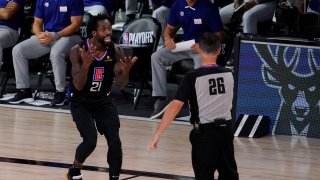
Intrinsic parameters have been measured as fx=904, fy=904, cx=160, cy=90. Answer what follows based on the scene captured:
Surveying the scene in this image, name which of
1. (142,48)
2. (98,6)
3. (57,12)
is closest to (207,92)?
(142,48)

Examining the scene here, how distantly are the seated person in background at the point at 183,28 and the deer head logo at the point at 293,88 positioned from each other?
0.96 meters

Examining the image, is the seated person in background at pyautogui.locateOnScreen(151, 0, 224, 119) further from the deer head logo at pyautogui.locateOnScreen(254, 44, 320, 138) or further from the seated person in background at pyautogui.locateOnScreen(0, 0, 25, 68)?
the seated person in background at pyautogui.locateOnScreen(0, 0, 25, 68)

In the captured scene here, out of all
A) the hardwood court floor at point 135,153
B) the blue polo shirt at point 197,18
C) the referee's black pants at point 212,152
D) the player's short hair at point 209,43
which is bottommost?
the hardwood court floor at point 135,153

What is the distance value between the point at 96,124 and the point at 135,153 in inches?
72.6

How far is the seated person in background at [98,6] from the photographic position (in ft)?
47.8

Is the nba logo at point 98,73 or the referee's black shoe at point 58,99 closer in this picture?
the nba logo at point 98,73

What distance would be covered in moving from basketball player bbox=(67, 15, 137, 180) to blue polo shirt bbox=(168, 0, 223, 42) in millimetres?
4151

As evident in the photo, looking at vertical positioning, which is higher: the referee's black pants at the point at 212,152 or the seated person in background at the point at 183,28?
the referee's black pants at the point at 212,152

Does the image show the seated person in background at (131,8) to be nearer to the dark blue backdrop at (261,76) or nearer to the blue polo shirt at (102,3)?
the blue polo shirt at (102,3)

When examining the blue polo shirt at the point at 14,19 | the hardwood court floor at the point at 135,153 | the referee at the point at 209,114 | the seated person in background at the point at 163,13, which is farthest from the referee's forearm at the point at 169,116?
the blue polo shirt at the point at 14,19

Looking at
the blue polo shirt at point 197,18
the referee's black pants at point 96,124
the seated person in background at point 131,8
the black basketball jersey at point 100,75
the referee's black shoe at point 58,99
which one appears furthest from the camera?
the seated person in background at point 131,8

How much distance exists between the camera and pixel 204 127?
695 cm

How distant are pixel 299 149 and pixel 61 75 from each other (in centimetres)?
410

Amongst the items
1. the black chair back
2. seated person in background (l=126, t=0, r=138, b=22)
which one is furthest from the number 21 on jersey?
seated person in background (l=126, t=0, r=138, b=22)
